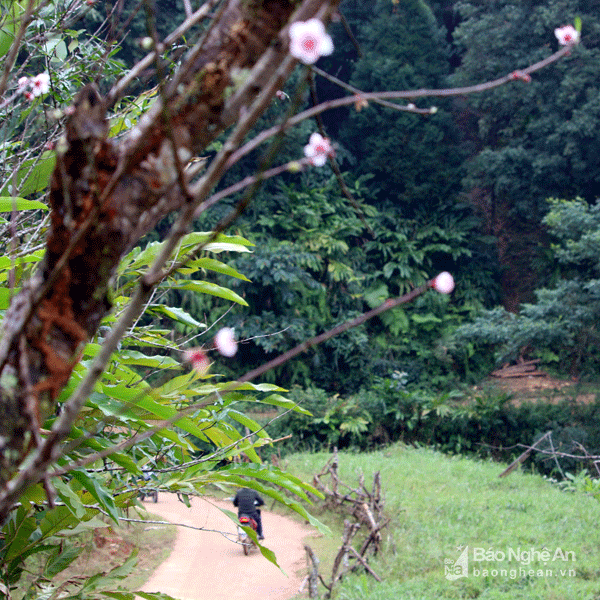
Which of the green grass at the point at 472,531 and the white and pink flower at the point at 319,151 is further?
the green grass at the point at 472,531

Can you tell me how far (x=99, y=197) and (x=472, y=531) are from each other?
18.2ft

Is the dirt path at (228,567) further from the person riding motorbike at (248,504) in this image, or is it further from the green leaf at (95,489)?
the green leaf at (95,489)

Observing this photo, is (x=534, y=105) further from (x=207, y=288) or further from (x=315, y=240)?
(x=207, y=288)

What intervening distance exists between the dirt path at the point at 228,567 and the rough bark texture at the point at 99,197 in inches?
135

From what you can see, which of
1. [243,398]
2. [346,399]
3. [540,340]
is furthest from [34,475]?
[346,399]

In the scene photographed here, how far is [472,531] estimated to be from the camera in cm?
525

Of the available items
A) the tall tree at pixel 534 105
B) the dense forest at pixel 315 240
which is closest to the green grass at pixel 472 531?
the dense forest at pixel 315 240

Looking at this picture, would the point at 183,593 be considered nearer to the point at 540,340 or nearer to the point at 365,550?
the point at 365,550

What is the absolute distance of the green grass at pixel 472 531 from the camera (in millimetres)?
4086

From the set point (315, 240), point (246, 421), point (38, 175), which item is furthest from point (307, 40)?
point (315, 240)

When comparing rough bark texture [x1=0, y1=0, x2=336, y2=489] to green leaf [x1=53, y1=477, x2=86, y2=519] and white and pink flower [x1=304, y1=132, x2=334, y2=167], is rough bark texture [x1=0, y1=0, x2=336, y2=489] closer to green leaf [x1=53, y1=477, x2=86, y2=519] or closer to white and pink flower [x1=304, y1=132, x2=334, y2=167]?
white and pink flower [x1=304, y1=132, x2=334, y2=167]

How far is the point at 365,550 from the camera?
498 centimetres

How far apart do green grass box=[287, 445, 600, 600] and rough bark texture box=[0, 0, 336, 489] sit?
4040 millimetres

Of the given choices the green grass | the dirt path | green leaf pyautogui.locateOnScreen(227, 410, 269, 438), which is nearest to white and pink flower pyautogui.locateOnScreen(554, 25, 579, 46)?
green leaf pyautogui.locateOnScreen(227, 410, 269, 438)
